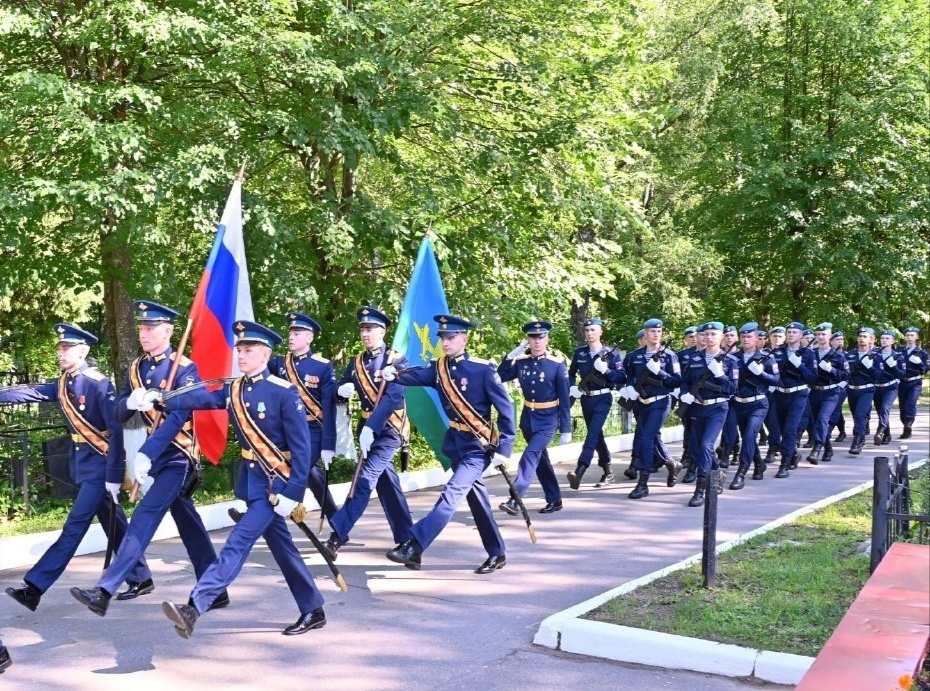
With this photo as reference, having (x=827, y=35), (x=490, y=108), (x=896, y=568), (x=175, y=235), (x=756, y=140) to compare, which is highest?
(x=827, y=35)

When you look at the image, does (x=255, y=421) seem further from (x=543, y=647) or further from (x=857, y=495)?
(x=857, y=495)

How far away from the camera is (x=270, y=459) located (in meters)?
6.56

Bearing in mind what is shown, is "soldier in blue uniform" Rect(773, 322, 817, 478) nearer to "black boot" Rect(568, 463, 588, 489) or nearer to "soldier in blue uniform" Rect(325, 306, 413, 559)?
"black boot" Rect(568, 463, 588, 489)

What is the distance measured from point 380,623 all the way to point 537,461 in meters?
3.98

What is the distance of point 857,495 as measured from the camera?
446 inches

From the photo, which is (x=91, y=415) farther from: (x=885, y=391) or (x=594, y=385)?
(x=885, y=391)

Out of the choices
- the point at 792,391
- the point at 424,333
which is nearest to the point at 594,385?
the point at 424,333

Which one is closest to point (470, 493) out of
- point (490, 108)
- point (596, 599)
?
point (596, 599)

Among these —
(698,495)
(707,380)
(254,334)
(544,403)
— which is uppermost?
(254,334)

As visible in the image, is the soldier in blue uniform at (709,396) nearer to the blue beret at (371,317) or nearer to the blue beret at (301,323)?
the blue beret at (371,317)

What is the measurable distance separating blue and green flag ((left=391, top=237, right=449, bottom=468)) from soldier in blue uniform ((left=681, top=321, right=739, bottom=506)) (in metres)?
2.83

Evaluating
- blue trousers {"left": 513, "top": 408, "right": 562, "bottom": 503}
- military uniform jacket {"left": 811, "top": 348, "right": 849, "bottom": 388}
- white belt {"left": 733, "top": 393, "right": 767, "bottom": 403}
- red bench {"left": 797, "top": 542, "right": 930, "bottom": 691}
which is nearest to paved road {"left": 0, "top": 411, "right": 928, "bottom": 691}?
blue trousers {"left": 513, "top": 408, "right": 562, "bottom": 503}

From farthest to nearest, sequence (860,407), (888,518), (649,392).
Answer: (860,407), (649,392), (888,518)

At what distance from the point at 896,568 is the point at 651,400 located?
7.03m
